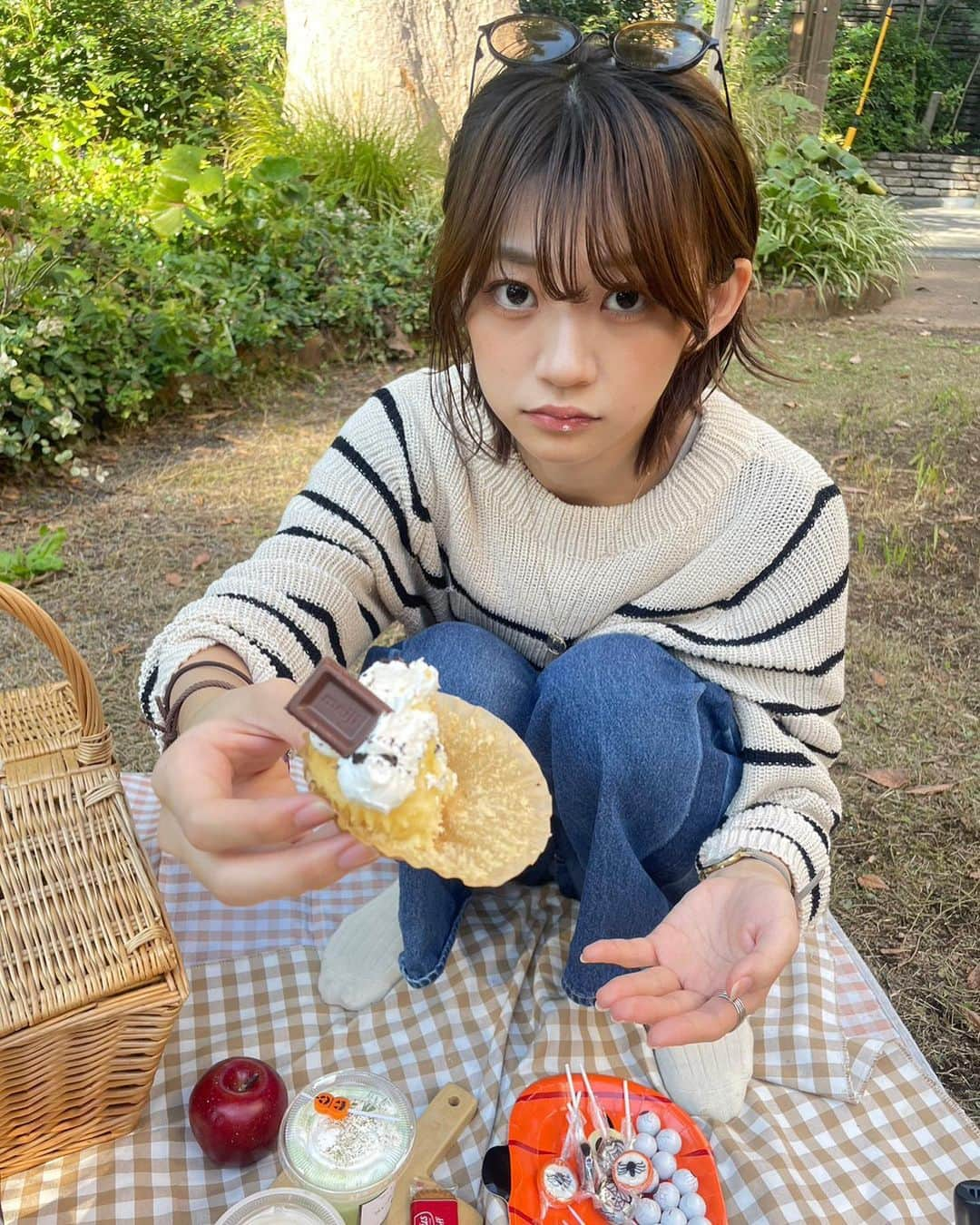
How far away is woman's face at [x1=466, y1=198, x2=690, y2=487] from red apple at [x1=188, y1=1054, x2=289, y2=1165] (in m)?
0.89

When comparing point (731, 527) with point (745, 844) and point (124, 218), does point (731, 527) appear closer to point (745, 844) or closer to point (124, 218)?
point (745, 844)

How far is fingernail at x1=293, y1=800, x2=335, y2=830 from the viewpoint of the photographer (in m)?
1.00

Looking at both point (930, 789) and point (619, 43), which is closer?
point (619, 43)

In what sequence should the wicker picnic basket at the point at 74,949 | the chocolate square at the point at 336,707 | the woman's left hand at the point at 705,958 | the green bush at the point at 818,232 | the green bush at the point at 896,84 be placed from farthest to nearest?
the green bush at the point at 896,84 < the green bush at the point at 818,232 < the wicker picnic basket at the point at 74,949 < the woman's left hand at the point at 705,958 < the chocolate square at the point at 336,707

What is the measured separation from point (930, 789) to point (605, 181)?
1609 millimetres

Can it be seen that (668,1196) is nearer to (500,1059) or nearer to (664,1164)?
(664,1164)

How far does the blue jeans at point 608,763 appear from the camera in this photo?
55.7 inches

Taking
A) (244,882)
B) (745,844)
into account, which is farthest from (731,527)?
(244,882)

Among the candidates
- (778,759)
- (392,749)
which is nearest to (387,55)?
(778,759)

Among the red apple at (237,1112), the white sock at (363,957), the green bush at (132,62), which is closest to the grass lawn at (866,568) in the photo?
the white sock at (363,957)

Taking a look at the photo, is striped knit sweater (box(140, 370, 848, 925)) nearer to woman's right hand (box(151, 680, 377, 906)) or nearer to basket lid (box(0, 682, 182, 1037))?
basket lid (box(0, 682, 182, 1037))

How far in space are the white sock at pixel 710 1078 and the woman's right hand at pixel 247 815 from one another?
70 centimetres

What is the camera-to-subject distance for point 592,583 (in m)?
1.55

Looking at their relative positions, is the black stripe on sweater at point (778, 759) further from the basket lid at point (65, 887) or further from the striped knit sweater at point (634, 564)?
the basket lid at point (65, 887)
